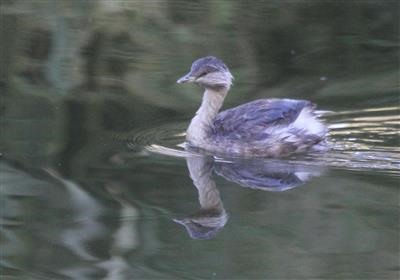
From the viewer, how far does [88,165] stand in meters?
7.63

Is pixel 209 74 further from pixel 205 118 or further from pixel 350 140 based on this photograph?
pixel 350 140

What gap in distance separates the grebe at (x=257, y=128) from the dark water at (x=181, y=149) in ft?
0.54

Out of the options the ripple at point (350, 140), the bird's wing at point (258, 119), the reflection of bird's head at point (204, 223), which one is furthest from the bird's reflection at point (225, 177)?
the bird's wing at point (258, 119)

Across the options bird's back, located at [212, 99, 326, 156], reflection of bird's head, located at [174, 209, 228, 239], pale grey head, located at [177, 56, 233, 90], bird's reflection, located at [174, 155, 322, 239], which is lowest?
bird's reflection, located at [174, 155, 322, 239]

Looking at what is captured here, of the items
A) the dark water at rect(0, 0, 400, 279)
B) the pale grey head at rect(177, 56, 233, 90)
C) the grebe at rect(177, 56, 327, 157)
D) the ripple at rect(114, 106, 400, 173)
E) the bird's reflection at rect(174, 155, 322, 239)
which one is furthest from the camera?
the pale grey head at rect(177, 56, 233, 90)

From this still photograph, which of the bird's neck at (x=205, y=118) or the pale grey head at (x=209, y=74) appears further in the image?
the pale grey head at (x=209, y=74)

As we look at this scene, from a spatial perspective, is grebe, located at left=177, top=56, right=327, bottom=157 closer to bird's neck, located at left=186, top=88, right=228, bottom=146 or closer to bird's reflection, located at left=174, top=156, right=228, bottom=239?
bird's neck, located at left=186, top=88, right=228, bottom=146

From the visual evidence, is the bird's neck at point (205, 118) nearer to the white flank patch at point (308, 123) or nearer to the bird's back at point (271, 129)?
the bird's back at point (271, 129)

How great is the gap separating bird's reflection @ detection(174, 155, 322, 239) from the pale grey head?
29.8 inches

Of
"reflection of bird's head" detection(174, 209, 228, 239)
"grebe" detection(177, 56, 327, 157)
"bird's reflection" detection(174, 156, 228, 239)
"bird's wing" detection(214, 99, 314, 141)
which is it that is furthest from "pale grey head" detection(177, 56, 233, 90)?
"reflection of bird's head" detection(174, 209, 228, 239)

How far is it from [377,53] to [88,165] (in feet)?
16.5

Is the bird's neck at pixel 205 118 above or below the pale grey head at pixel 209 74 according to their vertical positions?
below

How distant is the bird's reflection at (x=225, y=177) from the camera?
644 centimetres

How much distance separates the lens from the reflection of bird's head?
6.20 meters
